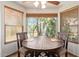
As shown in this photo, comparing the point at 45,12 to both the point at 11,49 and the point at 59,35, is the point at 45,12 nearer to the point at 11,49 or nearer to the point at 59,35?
the point at 59,35

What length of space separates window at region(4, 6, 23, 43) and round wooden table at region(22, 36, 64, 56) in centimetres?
33

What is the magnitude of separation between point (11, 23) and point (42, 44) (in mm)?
897

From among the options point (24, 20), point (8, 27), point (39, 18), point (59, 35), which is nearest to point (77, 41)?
point (59, 35)

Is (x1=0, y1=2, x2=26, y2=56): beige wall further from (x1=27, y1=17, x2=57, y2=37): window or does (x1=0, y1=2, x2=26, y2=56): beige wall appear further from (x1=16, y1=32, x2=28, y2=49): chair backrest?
(x1=27, y1=17, x2=57, y2=37): window

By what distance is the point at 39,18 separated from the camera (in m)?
2.33

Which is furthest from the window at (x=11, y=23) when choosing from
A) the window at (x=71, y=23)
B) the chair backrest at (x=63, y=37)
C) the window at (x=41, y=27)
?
the window at (x=71, y=23)

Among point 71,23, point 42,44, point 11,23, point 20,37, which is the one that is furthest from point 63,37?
point 11,23

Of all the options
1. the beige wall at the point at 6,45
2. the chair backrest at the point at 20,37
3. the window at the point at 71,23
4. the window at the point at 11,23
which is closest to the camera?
the beige wall at the point at 6,45

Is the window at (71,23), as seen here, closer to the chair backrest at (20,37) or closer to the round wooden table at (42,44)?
the round wooden table at (42,44)

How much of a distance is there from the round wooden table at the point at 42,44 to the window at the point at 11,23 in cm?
33

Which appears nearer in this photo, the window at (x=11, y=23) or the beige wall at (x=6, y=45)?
the beige wall at (x=6, y=45)

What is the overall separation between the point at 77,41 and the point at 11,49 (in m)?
1.24

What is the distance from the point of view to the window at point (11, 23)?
2.13 meters

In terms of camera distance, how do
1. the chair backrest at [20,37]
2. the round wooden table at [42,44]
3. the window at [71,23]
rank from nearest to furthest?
the round wooden table at [42,44] < the chair backrest at [20,37] < the window at [71,23]
